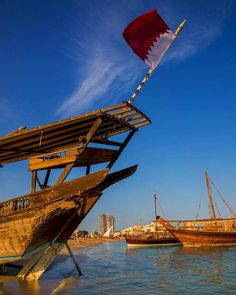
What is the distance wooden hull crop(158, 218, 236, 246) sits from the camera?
4328cm

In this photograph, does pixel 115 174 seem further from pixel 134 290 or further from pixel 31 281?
pixel 31 281

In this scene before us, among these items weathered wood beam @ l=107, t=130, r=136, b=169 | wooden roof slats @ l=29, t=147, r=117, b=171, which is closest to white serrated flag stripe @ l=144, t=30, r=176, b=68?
weathered wood beam @ l=107, t=130, r=136, b=169

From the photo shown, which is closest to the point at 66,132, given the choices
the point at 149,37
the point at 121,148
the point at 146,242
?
the point at 121,148

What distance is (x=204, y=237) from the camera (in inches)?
1702

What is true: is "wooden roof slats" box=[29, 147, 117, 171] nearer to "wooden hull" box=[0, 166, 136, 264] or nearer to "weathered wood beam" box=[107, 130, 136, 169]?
"weathered wood beam" box=[107, 130, 136, 169]

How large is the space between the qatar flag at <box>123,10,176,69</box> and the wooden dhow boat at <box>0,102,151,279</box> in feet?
5.35

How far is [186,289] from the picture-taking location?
479 inches

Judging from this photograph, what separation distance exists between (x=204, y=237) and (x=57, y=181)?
35740 millimetres

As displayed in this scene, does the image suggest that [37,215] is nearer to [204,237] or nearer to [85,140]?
[85,140]

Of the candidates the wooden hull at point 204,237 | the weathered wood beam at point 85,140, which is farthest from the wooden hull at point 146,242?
the weathered wood beam at point 85,140

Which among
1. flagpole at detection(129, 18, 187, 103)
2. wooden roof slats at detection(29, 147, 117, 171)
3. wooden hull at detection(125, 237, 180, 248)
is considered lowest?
wooden hull at detection(125, 237, 180, 248)

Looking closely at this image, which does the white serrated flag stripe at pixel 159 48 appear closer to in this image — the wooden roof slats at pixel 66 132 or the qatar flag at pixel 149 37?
the qatar flag at pixel 149 37

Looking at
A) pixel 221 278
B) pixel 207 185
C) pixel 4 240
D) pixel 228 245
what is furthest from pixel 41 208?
pixel 207 185

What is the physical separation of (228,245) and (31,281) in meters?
36.7
